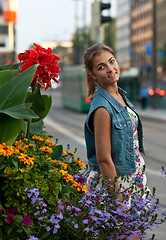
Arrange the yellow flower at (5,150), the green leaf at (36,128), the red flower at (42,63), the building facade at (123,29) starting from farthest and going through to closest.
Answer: the building facade at (123,29) < the green leaf at (36,128) < the red flower at (42,63) < the yellow flower at (5,150)

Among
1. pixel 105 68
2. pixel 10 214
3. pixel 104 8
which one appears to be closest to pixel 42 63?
pixel 105 68

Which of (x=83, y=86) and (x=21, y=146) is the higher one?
(x=21, y=146)

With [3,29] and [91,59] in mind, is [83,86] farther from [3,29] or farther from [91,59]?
[3,29]

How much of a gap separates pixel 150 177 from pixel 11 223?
270 inches

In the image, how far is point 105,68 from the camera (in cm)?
351

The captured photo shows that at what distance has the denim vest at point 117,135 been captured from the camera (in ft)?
11.1

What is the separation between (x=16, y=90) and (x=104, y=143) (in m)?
0.60

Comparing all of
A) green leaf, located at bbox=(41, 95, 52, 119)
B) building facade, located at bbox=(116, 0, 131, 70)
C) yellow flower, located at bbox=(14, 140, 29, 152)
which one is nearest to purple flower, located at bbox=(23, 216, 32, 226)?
yellow flower, located at bbox=(14, 140, 29, 152)

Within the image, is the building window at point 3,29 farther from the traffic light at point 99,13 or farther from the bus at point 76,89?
the traffic light at point 99,13

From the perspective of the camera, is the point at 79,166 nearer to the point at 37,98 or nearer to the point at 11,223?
the point at 37,98

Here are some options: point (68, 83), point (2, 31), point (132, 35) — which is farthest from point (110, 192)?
point (132, 35)

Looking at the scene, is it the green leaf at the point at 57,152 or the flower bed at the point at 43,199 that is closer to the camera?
the flower bed at the point at 43,199

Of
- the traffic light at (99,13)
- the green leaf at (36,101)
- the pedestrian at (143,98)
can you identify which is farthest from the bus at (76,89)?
the green leaf at (36,101)

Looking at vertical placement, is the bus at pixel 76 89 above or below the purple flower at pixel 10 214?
below
